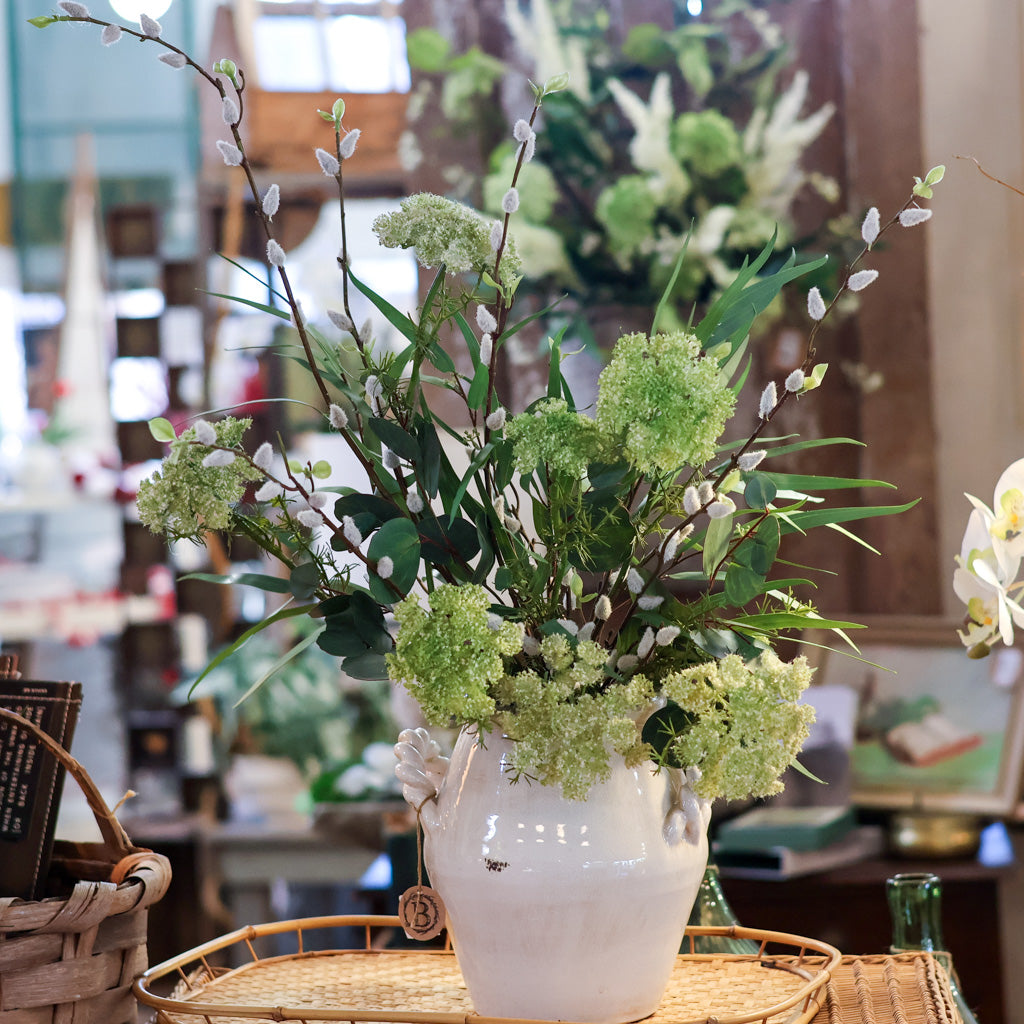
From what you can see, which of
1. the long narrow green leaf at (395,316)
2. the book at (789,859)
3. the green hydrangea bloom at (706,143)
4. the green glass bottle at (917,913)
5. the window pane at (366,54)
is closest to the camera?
the long narrow green leaf at (395,316)

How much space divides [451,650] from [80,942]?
330 mm

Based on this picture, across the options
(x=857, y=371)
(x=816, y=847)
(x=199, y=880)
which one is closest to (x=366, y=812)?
(x=199, y=880)

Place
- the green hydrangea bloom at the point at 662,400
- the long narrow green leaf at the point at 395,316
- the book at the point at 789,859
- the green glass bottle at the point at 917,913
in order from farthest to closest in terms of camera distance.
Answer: the book at the point at 789,859, the green glass bottle at the point at 917,913, the long narrow green leaf at the point at 395,316, the green hydrangea bloom at the point at 662,400

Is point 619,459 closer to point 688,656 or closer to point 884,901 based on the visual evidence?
point 688,656

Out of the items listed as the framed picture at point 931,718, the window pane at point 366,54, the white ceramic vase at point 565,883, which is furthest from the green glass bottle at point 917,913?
the window pane at point 366,54

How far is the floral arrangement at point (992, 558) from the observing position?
0.71 meters

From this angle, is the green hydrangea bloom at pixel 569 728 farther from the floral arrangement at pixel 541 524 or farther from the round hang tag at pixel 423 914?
the round hang tag at pixel 423 914

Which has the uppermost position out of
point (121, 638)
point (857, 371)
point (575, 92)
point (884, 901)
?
point (575, 92)

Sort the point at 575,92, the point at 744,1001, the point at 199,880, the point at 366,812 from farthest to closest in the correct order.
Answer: the point at 199,880, the point at 366,812, the point at 575,92, the point at 744,1001

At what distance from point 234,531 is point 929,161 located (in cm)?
147

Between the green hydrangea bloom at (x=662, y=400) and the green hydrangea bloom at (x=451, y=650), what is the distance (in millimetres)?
122

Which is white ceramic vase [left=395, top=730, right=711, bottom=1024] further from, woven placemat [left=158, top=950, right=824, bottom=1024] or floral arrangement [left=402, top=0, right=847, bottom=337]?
floral arrangement [left=402, top=0, right=847, bottom=337]

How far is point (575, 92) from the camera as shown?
1775 mm

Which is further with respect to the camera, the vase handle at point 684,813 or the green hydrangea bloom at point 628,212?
the green hydrangea bloom at point 628,212
